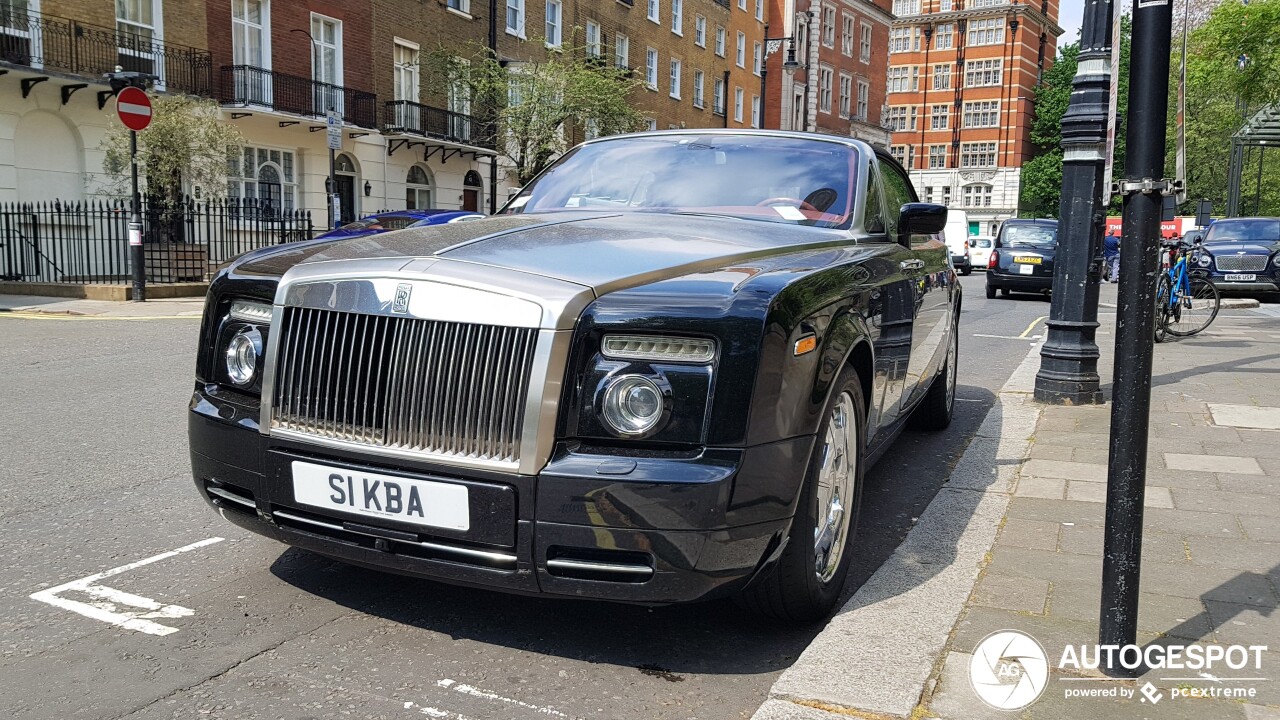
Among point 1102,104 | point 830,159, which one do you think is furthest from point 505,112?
point 830,159

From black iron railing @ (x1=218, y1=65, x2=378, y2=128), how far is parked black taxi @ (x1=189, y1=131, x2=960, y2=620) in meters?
22.4

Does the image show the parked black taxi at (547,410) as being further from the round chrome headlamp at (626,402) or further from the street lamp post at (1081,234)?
the street lamp post at (1081,234)

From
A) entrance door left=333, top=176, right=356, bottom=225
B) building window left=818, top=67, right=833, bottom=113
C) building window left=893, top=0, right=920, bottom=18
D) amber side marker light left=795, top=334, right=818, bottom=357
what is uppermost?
building window left=893, top=0, right=920, bottom=18

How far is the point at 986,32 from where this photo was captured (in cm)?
8156

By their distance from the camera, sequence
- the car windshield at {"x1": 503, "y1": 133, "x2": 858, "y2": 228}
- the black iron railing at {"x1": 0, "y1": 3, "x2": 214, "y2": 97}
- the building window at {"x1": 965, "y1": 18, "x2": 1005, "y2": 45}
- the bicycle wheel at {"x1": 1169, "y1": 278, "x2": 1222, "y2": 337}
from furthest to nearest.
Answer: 1. the building window at {"x1": 965, "y1": 18, "x2": 1005, "y2": 45}
2. the black iron railing at {"x1": 0, "y1": 3, "x2": 214, "y2": 97}
3. the bicycle wheel at {"x1": 1169, "y1": 278, "x2": 1222, "y2": 337}
4. the car windshield at {"x1": 503, "y1": 133, "x2": 858, "y2": 228}

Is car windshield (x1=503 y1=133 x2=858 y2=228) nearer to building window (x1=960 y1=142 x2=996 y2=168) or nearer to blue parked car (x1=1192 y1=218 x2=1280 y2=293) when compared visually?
blue parked car (x1=1192 y1=218 x2=1280 y2=293)

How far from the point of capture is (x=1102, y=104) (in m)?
6.77

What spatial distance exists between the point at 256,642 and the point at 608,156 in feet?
8.55

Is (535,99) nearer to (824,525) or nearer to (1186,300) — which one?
(1186,300)

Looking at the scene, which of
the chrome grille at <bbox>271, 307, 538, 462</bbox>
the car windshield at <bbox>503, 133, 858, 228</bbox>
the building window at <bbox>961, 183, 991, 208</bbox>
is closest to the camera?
the chrome grille at <bbox>271, 307, 538, 462</bbox>

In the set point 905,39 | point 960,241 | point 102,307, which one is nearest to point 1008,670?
point 102,307

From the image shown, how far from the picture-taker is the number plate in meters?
2.60

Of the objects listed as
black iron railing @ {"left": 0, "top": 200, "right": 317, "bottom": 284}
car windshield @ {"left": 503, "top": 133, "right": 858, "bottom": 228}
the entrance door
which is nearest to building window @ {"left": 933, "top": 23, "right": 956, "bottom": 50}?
the entrance door

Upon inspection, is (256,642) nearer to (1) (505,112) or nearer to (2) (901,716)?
(2) (901,716)
